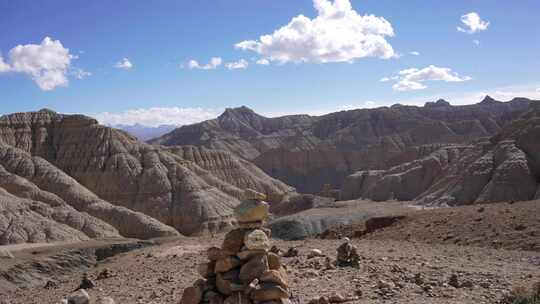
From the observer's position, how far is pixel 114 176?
73500 mm

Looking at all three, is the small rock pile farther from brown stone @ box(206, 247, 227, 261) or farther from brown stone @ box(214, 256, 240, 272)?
brown stone @ box(206, 247, 227, 261)

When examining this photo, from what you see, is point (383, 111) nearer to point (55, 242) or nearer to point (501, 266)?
point (55, 242)

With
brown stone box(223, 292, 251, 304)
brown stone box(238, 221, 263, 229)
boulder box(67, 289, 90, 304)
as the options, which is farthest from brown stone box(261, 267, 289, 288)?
boulder box(67, 289, 90, 304)

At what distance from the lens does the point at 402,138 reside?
12394cm

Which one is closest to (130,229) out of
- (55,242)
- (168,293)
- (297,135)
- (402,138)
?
(55,242)

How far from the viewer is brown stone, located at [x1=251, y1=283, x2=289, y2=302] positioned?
10859mm

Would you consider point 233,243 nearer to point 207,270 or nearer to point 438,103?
point 207,270

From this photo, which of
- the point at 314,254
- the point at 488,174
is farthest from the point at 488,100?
the point at 314,254

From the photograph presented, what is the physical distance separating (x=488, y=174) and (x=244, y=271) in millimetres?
45590

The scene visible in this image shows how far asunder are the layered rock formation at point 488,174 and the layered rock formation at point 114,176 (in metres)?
24.6

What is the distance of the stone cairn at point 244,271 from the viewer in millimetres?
10984

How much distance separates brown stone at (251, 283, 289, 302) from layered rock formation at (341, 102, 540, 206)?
38.7 meters

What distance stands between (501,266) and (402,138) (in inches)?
4416

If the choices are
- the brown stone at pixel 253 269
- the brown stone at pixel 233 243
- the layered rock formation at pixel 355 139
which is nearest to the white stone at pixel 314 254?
the brown stone at pixel 233 243
